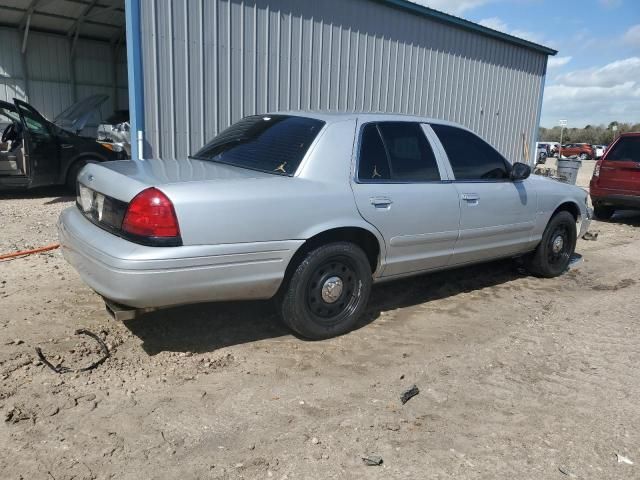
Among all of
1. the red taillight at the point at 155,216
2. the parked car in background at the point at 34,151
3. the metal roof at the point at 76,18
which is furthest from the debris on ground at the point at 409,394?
the metal roof at the point at 76,18

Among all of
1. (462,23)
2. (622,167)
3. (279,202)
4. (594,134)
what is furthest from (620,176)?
(594,134)

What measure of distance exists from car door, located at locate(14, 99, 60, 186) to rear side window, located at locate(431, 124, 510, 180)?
21.6ft

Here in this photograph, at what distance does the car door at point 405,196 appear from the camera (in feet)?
13.2

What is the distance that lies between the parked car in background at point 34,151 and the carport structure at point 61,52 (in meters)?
6.17

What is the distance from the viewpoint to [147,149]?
7.05m

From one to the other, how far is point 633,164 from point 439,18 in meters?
4.57

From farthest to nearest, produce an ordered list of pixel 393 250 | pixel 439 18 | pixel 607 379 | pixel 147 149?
pixel 439 18 < pixel 147 149 < pixel 393 250 < pixel 607 379

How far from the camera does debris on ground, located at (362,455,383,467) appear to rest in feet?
8.50

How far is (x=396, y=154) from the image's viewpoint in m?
A: 4.27

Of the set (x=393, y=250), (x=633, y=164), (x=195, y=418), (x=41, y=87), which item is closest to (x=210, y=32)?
(x=393, y=250)

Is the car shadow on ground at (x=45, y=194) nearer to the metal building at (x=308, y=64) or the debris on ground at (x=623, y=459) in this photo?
the metal building at (x=308, y=64)

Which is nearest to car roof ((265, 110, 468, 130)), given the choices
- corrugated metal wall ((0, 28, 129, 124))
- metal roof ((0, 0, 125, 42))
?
metal roof ((0, 0, 125, 42))

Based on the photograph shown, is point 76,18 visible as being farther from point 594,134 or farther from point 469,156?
point 594,134

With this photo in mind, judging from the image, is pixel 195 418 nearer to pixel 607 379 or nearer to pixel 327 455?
pixel 327 455
